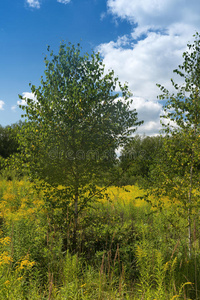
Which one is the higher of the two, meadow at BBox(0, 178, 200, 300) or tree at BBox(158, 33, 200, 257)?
tree at BBox(158, 33, 200, 257)

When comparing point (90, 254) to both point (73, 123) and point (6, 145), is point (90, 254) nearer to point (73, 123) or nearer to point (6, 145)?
point (73, 123)

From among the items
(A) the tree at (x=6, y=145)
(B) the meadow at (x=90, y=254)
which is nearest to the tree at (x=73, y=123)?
(B) the meadow at (x=90, y=254)

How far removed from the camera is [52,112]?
17.7 feet

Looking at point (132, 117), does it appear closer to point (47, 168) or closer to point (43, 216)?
point (47, 168)

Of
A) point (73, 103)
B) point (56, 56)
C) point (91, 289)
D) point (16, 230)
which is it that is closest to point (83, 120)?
point (73, 103)

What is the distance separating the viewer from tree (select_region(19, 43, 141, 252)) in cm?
538

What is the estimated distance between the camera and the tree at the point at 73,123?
5379 mm

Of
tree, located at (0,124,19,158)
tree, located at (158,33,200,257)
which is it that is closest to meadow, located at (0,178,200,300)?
tree, located at (158,33,200,257)

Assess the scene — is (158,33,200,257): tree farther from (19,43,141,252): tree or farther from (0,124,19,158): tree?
(0,124,19,158): tree

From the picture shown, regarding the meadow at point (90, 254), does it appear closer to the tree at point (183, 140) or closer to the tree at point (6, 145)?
the tree at point (183, 140)

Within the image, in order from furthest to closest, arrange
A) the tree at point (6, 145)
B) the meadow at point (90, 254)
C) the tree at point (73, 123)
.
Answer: the tree at point (6, 145)
the tree at point (73, 123)
the meadow at point (90, 254)

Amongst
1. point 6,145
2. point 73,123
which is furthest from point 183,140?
point 6,145

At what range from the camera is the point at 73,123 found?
5.35 meters

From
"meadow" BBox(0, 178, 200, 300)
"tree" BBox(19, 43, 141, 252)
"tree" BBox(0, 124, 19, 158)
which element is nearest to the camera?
"meadow" BBox(0, 178, 200, 300)
